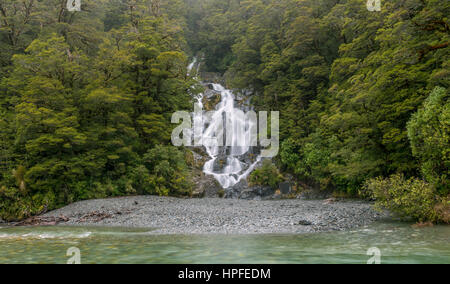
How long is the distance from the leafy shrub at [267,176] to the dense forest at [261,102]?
185 centimetres

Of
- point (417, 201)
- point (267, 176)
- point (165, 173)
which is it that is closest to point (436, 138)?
point (417, 201)

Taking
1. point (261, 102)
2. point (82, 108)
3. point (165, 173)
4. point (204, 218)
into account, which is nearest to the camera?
point (204, 218)

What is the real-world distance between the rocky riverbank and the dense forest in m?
1.89

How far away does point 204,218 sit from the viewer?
533 inches

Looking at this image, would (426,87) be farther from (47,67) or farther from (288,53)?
(47,67)

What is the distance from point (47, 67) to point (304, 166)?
63.5ft

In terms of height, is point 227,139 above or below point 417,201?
above

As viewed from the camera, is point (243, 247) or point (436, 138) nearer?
point (243, 247)

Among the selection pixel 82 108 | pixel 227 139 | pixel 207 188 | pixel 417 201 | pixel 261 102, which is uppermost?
pixel 261 102

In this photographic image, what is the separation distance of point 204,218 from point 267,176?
12.1m

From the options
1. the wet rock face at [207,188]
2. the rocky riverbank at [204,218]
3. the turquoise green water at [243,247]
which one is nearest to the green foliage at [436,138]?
the turquoise green water at [243,247]

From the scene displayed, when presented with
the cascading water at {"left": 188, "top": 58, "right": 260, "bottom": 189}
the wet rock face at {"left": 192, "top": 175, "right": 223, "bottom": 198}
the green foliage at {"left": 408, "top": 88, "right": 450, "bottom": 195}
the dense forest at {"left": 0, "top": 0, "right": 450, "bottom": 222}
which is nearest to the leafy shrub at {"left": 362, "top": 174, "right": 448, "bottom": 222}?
the dense forest at {"left": 0, "top": 0, "right": 450, "bottom": 222}

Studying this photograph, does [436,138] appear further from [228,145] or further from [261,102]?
[261,102]

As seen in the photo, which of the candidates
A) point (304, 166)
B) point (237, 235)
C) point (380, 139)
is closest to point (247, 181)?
point (304, 166)
